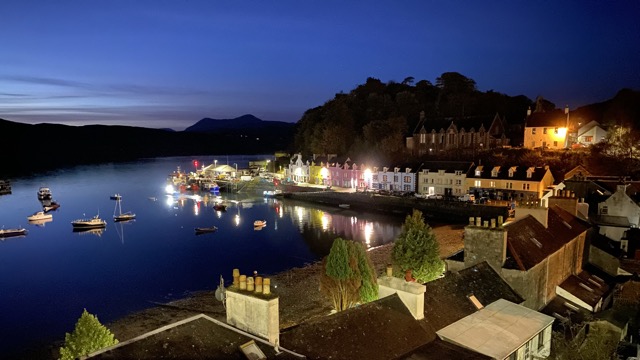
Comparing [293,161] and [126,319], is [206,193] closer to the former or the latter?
[293,161]

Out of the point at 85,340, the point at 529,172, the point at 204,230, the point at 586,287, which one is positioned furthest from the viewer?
the point at 529,172

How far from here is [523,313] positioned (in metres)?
11.6

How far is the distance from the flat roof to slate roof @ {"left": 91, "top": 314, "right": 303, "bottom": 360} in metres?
3.98

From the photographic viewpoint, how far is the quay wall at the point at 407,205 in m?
53.9

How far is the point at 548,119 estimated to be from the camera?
62.1 m

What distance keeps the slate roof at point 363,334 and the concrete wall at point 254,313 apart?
65 cm

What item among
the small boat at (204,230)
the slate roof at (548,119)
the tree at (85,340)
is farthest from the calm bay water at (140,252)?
the slate roof at (548,119)

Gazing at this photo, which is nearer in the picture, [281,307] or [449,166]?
[281,307]

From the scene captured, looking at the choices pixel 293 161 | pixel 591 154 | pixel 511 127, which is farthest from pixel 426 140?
pixel 293 161

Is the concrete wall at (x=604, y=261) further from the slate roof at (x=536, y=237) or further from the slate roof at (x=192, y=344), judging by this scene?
the slate roof at (x=192, y=344)

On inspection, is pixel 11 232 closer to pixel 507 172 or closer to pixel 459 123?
pixel 507 172

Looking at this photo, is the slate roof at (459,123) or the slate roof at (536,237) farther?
the slate roof at (459,123)

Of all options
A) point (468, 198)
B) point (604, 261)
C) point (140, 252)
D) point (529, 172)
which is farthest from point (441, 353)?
point (468, 198)

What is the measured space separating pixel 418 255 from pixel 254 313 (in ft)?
45.1
